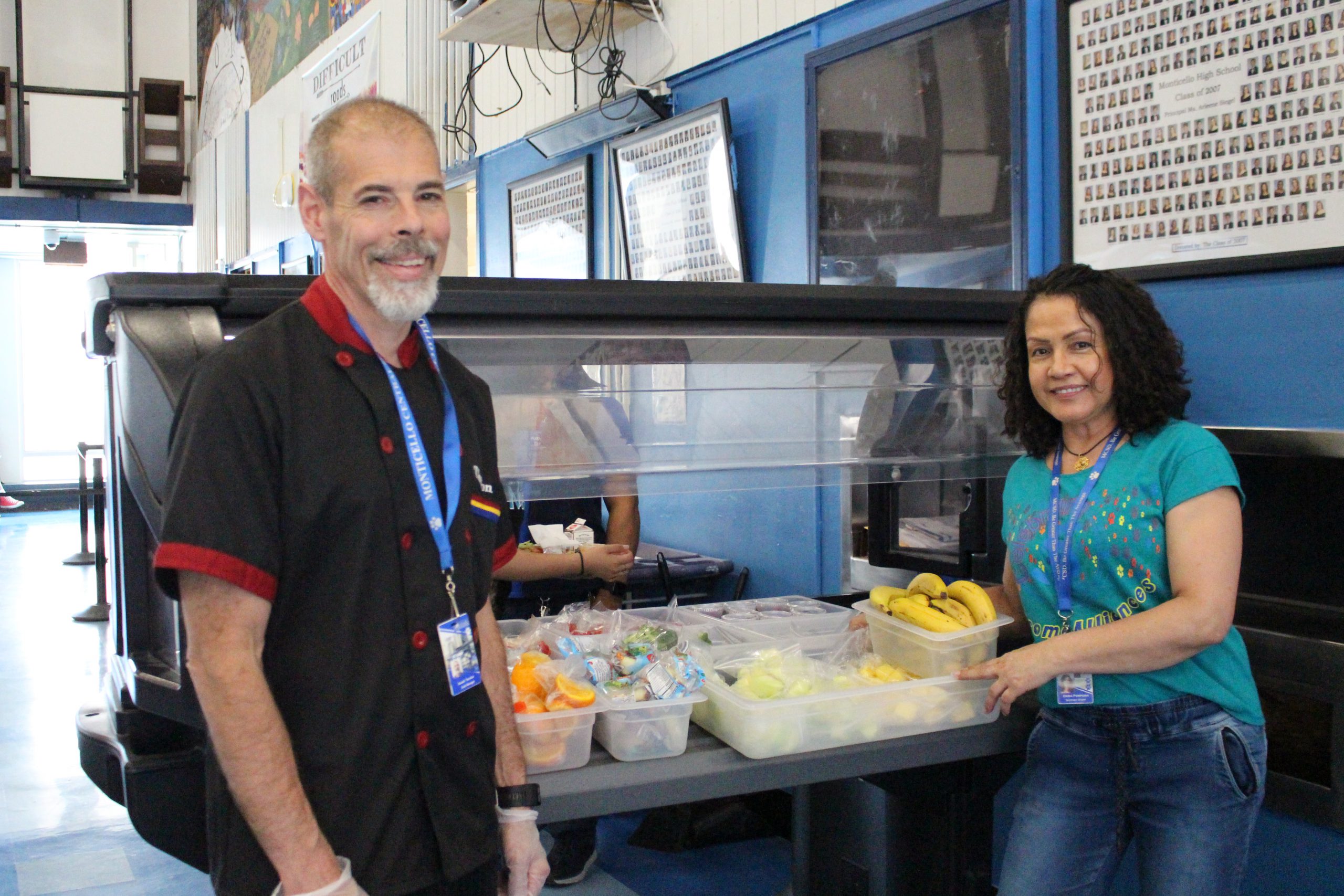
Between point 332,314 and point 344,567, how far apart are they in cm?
30

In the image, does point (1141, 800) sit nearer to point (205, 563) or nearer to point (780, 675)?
point (780, 675)

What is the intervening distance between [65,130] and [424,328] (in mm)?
12369

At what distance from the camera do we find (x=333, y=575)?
1.26 m

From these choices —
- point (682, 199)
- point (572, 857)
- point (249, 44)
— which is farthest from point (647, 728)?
point (249, 44)

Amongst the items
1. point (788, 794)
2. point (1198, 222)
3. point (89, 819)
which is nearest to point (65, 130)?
point (89, 819)

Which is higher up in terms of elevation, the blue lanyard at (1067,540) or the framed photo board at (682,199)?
the framed photo board at (682,199)

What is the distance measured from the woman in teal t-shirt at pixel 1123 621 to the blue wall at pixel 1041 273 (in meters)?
0.48

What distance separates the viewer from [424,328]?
1428 millimetres

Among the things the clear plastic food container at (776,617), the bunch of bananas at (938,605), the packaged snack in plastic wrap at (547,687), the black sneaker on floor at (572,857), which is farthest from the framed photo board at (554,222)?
the packaged snack in plastic wrap at (547,687)

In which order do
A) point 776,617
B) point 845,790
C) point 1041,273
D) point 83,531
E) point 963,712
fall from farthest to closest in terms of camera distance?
point 83,531 < point 1041,273 < point 845,790 < point 776,617 < point 963,712

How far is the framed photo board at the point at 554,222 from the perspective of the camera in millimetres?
4773

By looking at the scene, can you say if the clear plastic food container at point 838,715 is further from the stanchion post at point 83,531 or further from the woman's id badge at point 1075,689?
the stanchion post at point 83,531

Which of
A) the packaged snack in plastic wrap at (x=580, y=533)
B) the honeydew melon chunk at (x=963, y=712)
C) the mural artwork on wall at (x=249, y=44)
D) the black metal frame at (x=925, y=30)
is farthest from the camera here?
the mural artwork on wall at (x=249, y=44)

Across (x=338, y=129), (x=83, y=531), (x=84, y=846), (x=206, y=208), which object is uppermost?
(x=206, y=208)
